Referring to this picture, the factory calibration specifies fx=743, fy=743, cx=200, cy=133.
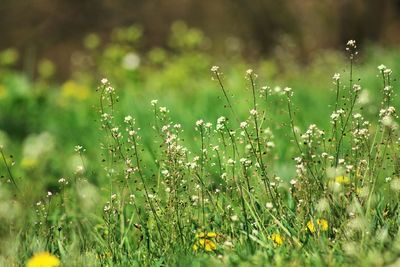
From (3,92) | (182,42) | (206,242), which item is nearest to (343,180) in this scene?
(206,242)

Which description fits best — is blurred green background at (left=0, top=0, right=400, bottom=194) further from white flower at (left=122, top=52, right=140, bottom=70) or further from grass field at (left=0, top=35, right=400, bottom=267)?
grass field at (left=0, top=35, right=400, bottom=267)

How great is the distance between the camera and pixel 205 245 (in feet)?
7.72

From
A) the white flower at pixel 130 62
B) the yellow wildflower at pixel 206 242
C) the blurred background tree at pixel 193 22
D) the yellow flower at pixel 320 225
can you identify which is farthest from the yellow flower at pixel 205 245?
the blurred background tree at pixel 193 22

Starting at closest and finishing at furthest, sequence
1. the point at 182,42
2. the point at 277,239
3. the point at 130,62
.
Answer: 1. the point at 277,239
2. the point at 130,62
3. the point at 182,42

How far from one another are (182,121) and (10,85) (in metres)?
2.03

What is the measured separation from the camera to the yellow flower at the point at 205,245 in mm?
2330

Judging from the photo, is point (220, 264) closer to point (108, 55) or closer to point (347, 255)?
point (347, 255)

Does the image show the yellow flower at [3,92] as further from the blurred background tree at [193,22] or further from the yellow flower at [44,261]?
the yellow flower at [44,261]

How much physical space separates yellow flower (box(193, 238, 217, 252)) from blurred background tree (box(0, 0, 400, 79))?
28.4 feet

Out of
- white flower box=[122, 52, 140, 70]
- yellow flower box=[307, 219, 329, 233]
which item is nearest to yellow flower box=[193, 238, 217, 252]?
yellow flower box=[307, 219, 329, 233]

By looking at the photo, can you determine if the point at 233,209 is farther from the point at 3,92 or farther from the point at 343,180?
the point at 3,92

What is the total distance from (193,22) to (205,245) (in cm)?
971

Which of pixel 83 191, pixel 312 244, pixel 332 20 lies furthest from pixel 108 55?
pixel 312 244

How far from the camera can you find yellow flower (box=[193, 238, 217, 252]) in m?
2.33
